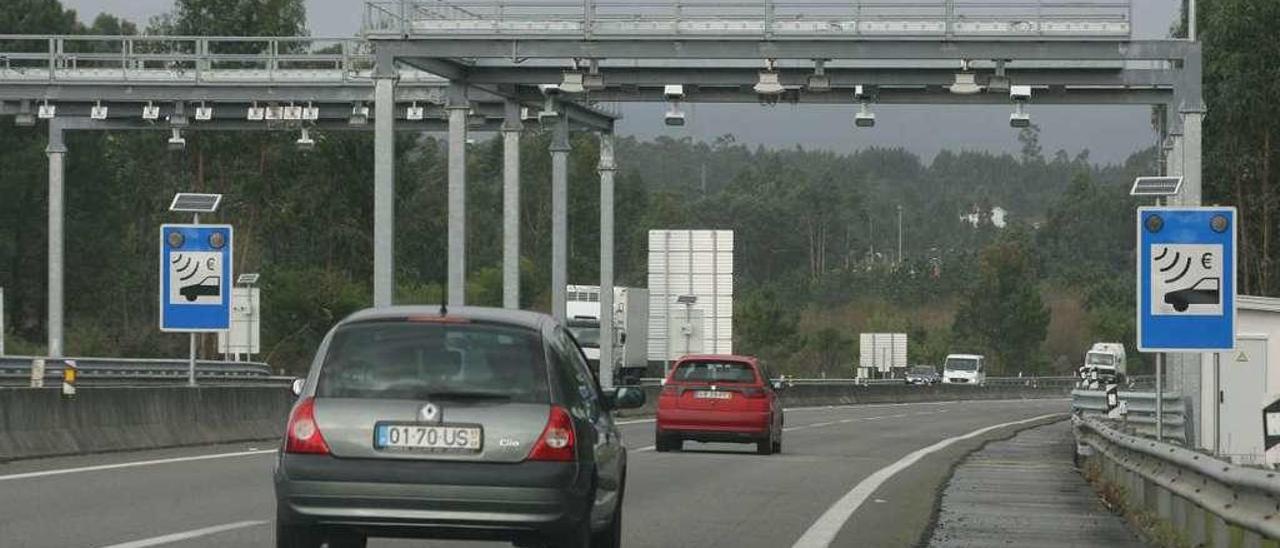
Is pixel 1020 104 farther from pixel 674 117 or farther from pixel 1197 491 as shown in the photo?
pixel 1197 491

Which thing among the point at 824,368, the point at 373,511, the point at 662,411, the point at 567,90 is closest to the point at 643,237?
the point at 824,368

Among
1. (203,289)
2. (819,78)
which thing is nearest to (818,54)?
(819,78)

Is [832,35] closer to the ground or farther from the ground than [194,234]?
farther from the ground

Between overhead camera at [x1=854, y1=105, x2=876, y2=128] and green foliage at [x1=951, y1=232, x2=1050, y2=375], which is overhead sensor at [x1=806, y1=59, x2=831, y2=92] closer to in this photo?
overhead camera at [x1=854, y1=105, x2=876, y2=128]

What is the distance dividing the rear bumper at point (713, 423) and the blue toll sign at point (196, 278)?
20.3 feet

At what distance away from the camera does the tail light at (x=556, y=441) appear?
11367 mm

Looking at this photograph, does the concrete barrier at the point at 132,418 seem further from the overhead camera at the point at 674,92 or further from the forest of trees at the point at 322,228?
the forest of trees at the point at 322,228

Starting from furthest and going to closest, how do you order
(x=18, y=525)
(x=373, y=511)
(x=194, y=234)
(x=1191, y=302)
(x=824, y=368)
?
(x=824, y=368) → (x=194, y=234) → (x=1191, y=302) → (x=18, y=525) → (x=373, y=511)

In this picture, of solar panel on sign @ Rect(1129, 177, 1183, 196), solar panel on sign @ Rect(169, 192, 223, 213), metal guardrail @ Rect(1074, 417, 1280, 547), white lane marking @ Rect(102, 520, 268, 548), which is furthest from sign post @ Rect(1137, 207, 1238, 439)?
solar panel on sign @ Rect(169, 192, 223, 213)

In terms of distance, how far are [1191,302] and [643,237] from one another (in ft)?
449

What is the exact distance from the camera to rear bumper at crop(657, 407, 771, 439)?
32562mm

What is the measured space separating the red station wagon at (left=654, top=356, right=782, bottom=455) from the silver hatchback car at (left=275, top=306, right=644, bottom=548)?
67.6 feet

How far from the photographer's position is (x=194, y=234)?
30.3 meters

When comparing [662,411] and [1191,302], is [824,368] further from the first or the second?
[1191,302]
